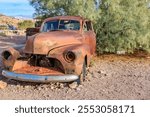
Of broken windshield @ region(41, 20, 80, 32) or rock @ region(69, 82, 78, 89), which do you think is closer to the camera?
rock @ region(69, 82, 78, 89)

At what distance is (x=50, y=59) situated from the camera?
9430 millimetres

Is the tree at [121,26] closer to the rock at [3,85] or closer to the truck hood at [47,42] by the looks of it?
the truck hood at [47,42]

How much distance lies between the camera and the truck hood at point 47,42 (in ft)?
30.3

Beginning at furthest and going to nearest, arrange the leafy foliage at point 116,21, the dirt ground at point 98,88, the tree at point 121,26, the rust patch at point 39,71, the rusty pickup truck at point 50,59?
the tree at point 121,26 < the leafy foliage at point 116,21 < the rust patch at point 39,71 < the rusty pickup truck at point 50,59 < the dirt ground at point 98,88

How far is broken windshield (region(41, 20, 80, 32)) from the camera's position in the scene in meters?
10.8

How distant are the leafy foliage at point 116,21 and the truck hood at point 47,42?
4.87 meters

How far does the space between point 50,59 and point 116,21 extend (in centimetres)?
622

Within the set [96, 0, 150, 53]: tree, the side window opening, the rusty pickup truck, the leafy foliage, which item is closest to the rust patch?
the rusty pickup truck

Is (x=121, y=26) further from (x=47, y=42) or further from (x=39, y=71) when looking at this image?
(x=39, y=71)

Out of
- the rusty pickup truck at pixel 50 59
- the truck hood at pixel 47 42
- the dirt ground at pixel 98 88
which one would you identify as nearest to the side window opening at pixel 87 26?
the rusty pickup truck at pixel 50 59

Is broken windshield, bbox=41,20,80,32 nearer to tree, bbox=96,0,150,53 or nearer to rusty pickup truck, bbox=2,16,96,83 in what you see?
rusty pickup truck, bbox=2,16,96,83

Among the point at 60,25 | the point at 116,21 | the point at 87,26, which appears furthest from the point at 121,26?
the point at 60,25

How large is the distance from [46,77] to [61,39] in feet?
4.21

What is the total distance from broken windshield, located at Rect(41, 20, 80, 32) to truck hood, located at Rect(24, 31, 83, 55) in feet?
3.00
